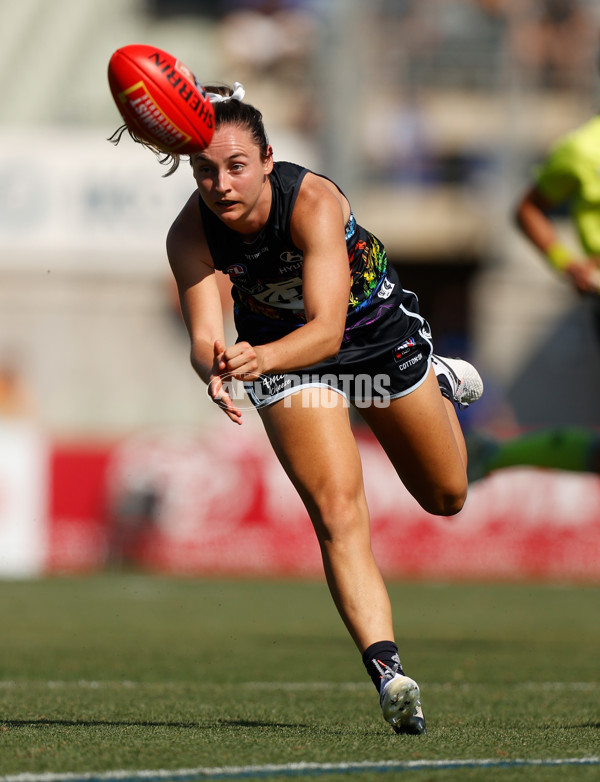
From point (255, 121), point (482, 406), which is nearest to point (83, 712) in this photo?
point (255, 121)

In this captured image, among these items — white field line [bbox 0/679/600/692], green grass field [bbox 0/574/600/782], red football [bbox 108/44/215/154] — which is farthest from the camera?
white field line [bbox 0/679/600/692]

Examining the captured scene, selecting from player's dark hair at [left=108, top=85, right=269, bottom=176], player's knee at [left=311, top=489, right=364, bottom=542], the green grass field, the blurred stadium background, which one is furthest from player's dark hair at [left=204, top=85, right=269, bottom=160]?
the blurred stadium background

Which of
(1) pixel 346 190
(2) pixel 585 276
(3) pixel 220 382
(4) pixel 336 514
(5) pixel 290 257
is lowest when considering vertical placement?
(4) pixel 336 514

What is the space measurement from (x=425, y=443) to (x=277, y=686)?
5.29ft

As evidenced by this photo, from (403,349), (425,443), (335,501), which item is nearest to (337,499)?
(335,501)

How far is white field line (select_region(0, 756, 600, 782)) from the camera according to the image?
137 inches

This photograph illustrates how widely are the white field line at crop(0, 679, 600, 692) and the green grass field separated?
2 cm

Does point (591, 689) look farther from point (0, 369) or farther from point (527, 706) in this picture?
point (0, 369)

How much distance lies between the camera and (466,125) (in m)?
23.7

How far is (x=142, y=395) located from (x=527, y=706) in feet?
54.0

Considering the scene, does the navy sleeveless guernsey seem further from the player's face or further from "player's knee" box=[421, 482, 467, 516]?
"player's knee" box=[421, 482, 467, 516]

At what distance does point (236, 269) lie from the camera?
470 centimetres

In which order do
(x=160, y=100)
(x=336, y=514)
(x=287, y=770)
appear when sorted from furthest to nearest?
(x=336, y=514) < (x=160, y=100) < (x=287, y=770)

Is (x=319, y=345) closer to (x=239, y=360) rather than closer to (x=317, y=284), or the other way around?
(x=317, y=284)
